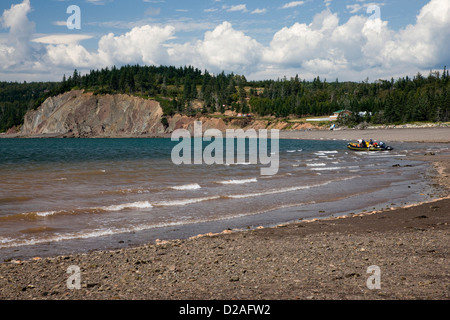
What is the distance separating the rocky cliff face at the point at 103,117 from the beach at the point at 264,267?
6498 inches

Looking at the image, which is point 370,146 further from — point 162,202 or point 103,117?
point 103,117

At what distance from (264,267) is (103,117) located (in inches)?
7113

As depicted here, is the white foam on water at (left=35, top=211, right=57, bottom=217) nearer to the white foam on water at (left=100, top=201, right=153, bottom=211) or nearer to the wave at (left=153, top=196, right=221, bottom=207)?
the white foam on water at (left=100, top=201, right=153, bottom=211)

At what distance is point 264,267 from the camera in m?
9.41

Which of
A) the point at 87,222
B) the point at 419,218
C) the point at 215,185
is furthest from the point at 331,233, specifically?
the point at 215,185

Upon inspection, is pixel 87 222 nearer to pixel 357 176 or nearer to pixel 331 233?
pixel 331 233

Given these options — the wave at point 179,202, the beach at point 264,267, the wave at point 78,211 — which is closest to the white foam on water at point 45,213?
the wave at point 78,211

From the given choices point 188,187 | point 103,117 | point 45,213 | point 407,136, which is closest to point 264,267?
point 45,213

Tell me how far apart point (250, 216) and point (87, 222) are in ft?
24.5

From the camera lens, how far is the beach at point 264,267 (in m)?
7.60

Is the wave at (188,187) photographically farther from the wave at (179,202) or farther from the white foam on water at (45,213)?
the white foam on water at (45,213)

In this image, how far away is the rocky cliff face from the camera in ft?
578
